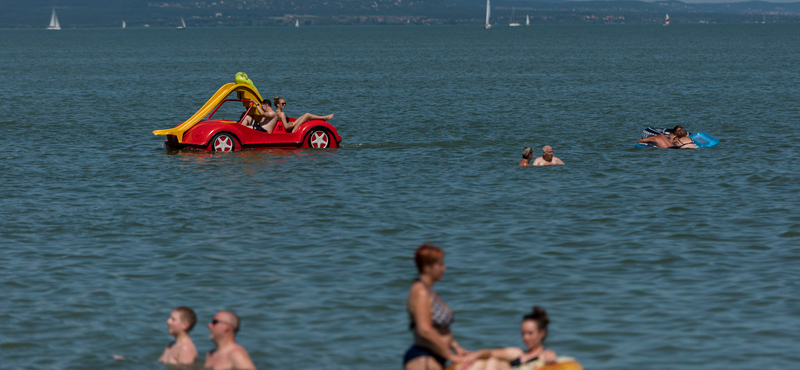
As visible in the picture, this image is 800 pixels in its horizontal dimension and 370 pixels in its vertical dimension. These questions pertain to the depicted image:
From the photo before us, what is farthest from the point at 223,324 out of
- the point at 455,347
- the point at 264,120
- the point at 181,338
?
the point at 264,120

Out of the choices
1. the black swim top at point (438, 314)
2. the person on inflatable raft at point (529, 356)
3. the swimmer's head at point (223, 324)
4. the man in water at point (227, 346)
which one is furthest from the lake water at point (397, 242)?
the black swim top at point (438, 314)

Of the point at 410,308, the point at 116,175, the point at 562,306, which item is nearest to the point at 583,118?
the point at 116,175

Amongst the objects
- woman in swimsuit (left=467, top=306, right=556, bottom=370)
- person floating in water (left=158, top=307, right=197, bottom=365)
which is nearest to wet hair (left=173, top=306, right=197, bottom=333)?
person floating in water (left=158, top=307, right=197, bottom=365)

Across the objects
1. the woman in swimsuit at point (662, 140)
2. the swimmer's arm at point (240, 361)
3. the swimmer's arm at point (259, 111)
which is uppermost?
the swimmer's arm at point (259, 111)

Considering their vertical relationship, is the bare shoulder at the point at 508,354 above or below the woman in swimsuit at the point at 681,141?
above

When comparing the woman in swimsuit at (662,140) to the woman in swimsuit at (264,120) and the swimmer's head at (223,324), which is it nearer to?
the woman in swimsuit at (264,120)

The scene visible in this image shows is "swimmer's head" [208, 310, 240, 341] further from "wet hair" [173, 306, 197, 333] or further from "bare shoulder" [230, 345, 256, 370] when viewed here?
"wet hair" [173, 306, 197, 333]

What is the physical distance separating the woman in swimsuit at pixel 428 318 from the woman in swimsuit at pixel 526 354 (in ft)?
1.12

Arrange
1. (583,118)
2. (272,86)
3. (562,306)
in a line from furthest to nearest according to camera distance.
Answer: (272,86)
(583,118)
(562,306)

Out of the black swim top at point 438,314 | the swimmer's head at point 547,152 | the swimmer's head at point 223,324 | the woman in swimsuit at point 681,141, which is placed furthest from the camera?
the woman in swimsuit at point 681,141

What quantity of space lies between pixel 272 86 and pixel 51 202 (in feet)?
127

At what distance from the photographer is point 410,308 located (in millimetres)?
6711

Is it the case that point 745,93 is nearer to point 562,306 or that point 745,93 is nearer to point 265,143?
point 265,143

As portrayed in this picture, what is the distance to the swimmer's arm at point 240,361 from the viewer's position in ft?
25.6
